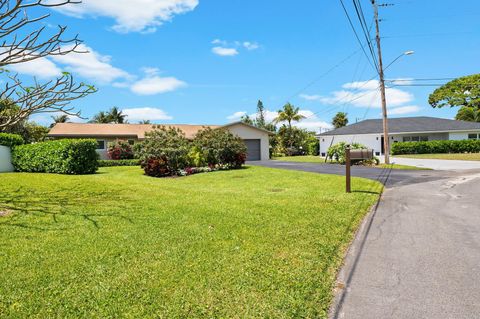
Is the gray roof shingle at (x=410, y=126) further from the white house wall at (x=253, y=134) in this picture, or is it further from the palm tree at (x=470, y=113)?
the palm tree at (x=470, y=113)

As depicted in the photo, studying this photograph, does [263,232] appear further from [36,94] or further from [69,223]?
[36,94]

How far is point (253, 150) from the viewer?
3512 centimetres

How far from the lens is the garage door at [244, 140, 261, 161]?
3491cm

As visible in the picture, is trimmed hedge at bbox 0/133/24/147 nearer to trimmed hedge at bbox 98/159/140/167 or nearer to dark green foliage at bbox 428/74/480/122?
trimmed hedge at bbox 98/159/140/167

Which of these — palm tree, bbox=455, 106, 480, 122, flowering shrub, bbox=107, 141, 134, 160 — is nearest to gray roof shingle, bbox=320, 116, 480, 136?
palm tree, bbox=455, 106, 480, 122

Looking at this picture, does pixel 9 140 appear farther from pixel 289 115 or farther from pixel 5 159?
pixel 289 115

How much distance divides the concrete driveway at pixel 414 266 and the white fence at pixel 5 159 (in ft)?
65.7

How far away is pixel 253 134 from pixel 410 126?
66.3ft

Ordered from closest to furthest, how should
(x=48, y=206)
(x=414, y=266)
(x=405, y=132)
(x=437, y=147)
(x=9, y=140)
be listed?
1. (x=414, y=266)
2. (x=48, y=206)
3. (x=9, y=140)
4. (x=437, y=147)
5. (x=405, y=132)

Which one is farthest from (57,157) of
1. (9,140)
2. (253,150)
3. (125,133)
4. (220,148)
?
(253,150)

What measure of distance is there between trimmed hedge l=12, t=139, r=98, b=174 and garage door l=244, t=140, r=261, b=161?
18.5m

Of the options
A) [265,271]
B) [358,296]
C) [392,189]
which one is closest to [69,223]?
[265,271]

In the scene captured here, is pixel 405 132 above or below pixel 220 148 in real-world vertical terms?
above

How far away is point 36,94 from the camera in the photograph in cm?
916
